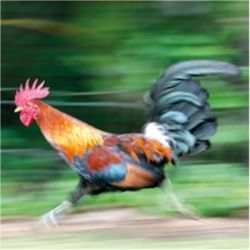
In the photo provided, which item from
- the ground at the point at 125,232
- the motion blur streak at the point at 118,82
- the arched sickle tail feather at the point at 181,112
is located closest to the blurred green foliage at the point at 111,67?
the motion blur streak at the point at 118,82

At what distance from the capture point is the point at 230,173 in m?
6.88

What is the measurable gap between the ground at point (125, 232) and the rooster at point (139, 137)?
0.74ft

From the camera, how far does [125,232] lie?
5434 millimetres

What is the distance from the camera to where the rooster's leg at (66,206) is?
5.12 metres

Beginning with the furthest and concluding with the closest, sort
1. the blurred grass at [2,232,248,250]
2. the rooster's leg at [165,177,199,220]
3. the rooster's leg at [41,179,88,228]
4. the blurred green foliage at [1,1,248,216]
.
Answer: the blurred green foliage at [1,1,248,216]
the rooster's leg at [165,177,199,220]
the rooster's leg at [41,179,88,228]
the blurred grass at [2,232,248,250]

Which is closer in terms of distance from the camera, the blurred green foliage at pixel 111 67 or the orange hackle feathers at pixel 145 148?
the orange hackle feathers at pixel 145 148

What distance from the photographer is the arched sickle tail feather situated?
16.9ft

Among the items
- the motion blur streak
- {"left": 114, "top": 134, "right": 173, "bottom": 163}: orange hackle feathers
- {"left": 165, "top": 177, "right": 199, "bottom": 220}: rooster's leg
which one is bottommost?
{"left": 165, "top": 177, "right": 199, "bottom": 220}: rooster's leg

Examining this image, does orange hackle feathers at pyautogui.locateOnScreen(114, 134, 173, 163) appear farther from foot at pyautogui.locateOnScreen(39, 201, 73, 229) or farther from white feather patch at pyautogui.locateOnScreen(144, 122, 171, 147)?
foot at pyautogui.locateOnScreen(39, 201, 73, 229)

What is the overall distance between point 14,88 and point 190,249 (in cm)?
338

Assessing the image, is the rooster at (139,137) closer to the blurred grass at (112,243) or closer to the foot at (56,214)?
the foot at (56,214)

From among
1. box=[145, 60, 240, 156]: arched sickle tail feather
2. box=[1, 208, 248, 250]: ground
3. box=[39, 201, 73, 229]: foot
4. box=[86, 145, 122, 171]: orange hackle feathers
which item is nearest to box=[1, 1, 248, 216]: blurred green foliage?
box=[1, 208, 248, 250]: ground

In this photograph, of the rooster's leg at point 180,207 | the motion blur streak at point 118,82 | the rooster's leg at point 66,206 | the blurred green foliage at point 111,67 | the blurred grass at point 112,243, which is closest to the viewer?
the blurred grass at point 112,243

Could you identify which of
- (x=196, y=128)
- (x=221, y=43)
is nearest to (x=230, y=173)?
(x=221, y=43)
